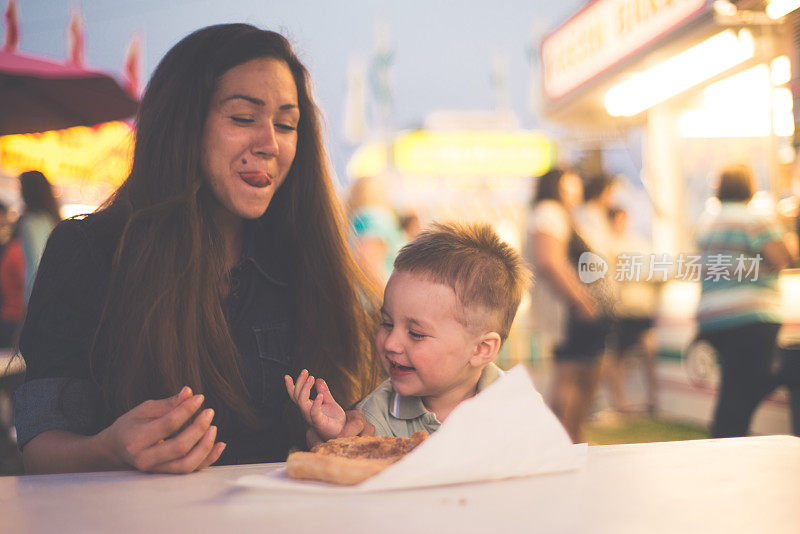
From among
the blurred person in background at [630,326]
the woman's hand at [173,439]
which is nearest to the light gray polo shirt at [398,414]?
the woman's hand at [173,439]

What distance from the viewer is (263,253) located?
1605mm

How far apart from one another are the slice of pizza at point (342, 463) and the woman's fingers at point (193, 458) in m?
0.13

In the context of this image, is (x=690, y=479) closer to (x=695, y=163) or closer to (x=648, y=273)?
(x=648, y=273)

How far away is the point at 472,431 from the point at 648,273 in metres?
5.04

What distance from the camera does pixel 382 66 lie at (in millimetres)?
28031

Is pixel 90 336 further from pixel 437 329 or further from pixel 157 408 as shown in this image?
pixel 437 329

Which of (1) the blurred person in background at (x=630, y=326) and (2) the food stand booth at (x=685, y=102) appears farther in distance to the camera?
(1) the blurred person in background at (x=630, y=326)

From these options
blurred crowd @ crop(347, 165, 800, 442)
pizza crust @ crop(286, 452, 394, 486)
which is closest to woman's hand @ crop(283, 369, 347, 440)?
pizza crust @ crop(286, 452, 394, 486)

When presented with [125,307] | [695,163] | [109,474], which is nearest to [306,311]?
[125,307]

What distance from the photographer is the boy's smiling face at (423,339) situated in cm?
136

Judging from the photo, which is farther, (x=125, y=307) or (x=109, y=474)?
(x=125, y=307)

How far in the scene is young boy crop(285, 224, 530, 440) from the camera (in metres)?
1.36

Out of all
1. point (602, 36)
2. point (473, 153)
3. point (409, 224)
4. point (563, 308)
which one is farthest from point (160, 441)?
point (473, 153)

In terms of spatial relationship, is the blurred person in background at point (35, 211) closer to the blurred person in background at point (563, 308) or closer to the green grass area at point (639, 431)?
the blurred person in background at point (563, 308)
